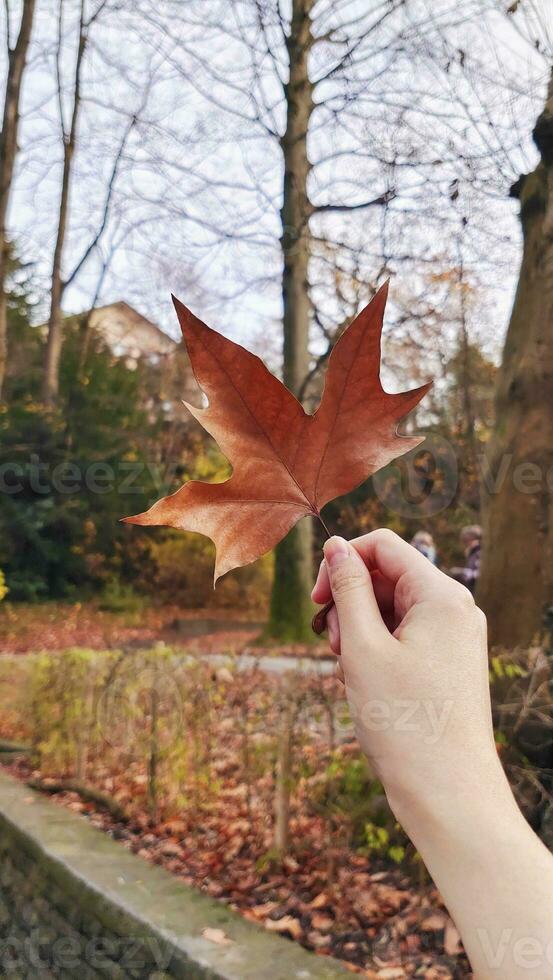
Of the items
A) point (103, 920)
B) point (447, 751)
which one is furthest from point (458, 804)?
point (103, 920)

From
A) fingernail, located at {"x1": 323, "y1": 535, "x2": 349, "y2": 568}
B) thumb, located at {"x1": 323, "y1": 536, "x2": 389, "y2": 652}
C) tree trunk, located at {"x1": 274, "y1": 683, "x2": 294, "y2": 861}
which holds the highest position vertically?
fingernail, located at {"x1": 323, "y1": 535, "x2": 349, "y2": 568}

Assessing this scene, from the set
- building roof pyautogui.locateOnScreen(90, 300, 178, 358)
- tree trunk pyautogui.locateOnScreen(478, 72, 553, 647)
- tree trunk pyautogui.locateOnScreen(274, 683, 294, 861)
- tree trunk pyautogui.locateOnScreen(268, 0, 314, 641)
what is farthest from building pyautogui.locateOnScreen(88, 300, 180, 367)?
tree trunk pyautogui.locateOnScreen(274, 683, 294, 861)

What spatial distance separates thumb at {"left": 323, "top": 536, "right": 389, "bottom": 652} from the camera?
97 centimetres

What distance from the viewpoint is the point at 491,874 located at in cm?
81

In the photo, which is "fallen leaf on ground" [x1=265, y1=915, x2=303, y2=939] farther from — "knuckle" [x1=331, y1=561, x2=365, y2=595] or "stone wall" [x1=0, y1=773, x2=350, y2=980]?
"knuckle" [x1=331, y1=561, x2=365, y2=595]

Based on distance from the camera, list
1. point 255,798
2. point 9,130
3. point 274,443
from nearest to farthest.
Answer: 1. point 274,443
2. point 255,798
3. point 9,130

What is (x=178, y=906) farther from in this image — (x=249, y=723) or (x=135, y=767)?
(x=135, y=767)

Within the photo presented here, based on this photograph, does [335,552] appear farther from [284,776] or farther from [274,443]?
[284,776]

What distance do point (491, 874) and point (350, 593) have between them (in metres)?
0.33

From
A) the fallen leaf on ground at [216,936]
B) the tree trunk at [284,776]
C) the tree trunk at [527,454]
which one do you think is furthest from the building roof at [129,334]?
the fallen leaf on ground at [216,936]

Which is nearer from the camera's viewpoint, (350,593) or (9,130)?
(350,593)

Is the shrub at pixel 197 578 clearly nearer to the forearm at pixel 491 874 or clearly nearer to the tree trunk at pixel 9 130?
the tree trunk at pixel 9 130

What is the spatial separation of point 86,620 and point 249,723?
10.7 m

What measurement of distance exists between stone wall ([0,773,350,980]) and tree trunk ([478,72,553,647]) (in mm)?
1804
